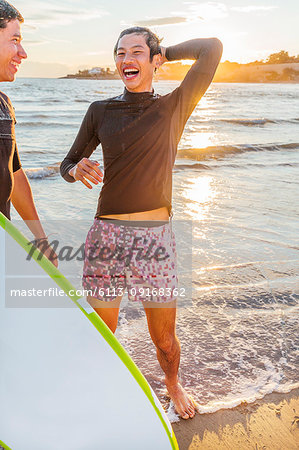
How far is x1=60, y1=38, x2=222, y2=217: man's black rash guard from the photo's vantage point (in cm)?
235

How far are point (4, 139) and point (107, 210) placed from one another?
0.59 meters

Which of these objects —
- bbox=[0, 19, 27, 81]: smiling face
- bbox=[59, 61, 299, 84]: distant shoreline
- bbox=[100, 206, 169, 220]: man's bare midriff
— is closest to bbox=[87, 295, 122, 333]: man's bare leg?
bbox=[100, 206, 169, 220]: man's bare midriff

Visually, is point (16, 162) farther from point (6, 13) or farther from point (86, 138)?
point (6, 13)

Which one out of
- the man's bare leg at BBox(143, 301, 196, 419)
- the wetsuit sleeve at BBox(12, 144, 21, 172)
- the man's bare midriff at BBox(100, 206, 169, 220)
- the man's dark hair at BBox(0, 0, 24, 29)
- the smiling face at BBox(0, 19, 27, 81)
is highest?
the man's dark hair at BBox(0, 0, 24, 29)

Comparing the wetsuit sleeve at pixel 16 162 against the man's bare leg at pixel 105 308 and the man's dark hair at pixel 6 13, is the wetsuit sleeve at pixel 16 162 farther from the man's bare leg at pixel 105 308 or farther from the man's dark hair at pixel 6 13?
the man's bare leg at pixel 105 308

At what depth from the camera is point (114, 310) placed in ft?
8.38

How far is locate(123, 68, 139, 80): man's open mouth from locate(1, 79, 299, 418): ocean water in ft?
6.32

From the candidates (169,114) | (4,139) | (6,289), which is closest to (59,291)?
(6,289)

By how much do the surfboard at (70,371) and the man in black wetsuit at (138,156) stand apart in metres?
0.47

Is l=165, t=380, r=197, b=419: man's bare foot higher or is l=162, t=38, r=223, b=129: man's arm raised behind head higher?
l=162, t=38, r=223, b=129: man's arm raised behind head

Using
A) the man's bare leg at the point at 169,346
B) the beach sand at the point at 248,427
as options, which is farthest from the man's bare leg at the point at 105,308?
the beach sand at the point at 248,427

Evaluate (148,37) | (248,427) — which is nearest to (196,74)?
(148,37)

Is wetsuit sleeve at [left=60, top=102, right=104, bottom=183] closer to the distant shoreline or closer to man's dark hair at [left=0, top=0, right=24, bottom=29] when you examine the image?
man's dark hair at [left=0, top=0, right=24, bottom=29]

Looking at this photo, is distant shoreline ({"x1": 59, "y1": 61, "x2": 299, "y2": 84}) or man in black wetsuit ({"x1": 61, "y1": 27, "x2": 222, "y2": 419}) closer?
man in black wetsuit ({"x1": 61, "y1": 27, "x2": 222, "y2": 419})
